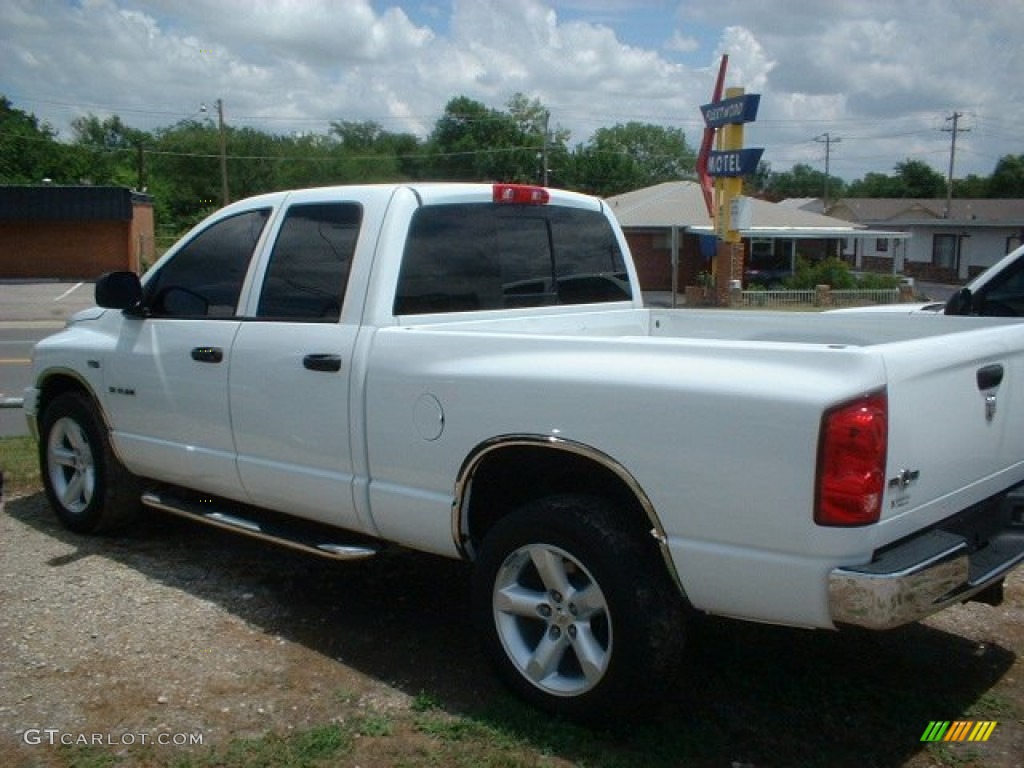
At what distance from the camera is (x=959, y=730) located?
12.2 feet

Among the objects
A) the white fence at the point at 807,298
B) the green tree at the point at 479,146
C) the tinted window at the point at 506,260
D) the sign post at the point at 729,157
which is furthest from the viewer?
the green tree at the point at 479,146

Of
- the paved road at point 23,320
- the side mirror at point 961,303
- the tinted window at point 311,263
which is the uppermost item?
the tinted window at point 311,263

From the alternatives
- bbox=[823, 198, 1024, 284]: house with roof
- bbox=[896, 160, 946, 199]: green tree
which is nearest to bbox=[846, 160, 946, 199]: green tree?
bbox=[896, 160, 946, 199]: green tree

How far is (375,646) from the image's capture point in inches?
177

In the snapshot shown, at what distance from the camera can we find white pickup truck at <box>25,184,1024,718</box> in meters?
3.11

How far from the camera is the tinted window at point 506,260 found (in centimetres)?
455

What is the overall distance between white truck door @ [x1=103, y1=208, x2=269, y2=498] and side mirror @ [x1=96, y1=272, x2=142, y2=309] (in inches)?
3.1

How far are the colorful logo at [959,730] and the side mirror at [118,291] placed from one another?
13.8ft

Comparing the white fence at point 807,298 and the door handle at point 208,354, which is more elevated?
the door handle at point 208,354

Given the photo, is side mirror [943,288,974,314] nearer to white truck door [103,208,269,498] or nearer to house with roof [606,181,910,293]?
white truck door [103,208,269,498]

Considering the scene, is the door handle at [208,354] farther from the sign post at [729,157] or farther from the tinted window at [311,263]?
the sign post at [729,157]

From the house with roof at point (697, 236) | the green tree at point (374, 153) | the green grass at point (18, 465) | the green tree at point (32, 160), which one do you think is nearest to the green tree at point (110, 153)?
the green tree at point (32, 160)

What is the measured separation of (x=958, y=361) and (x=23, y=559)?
4.76 metres

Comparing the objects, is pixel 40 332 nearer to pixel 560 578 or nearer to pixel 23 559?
pixel 23 559
